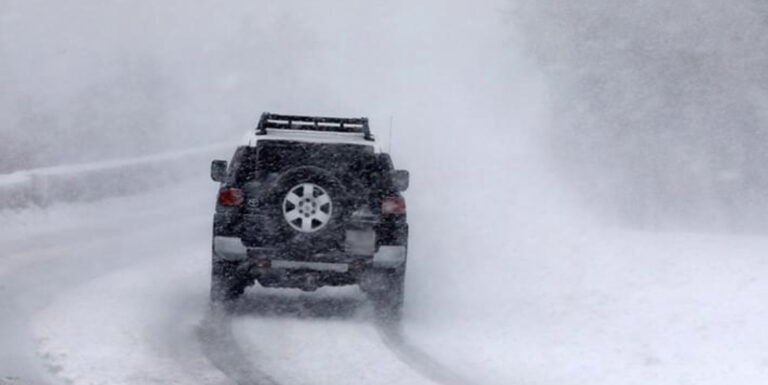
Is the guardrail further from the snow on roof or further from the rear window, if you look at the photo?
the rear window

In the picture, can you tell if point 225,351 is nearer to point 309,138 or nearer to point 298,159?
point 298,159

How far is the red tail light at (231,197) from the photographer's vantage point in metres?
12.2

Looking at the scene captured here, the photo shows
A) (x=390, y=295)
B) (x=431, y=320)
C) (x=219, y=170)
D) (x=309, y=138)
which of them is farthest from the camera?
(x=431, y=320)

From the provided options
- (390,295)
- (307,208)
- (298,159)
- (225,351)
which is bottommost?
(225,351)

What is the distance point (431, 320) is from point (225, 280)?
86.0 inches

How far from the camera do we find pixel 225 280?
40.8 ft

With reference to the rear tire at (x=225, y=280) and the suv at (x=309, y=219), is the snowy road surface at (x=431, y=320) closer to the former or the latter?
the rear tire at (x=225, y=280)

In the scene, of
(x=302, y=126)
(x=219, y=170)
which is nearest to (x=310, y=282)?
(x=219, y=170)

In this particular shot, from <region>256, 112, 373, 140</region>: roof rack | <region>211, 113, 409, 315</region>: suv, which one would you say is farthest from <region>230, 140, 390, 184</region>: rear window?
<region>256, 112, 373, 140</region>: roof rack

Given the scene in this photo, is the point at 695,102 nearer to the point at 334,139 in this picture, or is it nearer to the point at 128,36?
the point at 334,139

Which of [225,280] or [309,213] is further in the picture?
[225,280]

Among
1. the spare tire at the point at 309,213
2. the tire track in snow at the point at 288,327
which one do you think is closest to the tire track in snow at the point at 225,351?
the tire track in snow at the point at 288,327

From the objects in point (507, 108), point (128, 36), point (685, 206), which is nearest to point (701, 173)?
point (685, 206)

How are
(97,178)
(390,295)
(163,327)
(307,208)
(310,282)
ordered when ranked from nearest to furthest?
(163,327), (307,208), (310,282), (390,295), (97,178)
